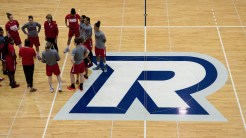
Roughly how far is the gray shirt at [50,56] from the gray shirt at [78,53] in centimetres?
44

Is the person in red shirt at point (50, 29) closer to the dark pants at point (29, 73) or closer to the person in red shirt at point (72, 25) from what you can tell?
the person in red shirt at point (72, 25)

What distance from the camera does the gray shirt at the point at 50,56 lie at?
10.7 metres

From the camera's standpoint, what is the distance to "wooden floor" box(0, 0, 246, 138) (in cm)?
1017

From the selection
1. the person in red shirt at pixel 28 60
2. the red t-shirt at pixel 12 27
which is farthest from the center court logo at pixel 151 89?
the red t-shirt at pixel 12 27

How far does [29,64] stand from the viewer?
1110 centimetres

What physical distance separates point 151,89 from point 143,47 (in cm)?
228

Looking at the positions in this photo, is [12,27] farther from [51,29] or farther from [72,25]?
[72,25]

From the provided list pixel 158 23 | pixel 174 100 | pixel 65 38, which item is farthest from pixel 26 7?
pixel 174 100

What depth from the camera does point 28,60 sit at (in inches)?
434

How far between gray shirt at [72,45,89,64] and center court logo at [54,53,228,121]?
1.03 m

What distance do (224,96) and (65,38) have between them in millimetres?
5685

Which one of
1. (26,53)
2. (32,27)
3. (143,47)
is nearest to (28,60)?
(26,53)

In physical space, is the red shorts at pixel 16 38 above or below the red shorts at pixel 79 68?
above

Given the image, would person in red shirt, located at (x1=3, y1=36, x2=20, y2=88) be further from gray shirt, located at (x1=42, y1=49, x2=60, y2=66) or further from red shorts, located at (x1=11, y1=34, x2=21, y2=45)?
red shorts, located at (x1=11, y1=34, x2=21, y2=45)
